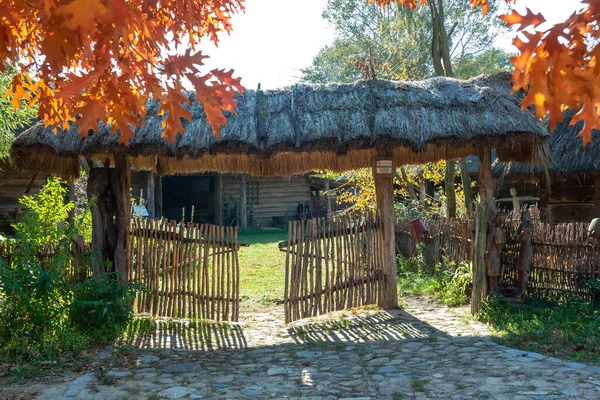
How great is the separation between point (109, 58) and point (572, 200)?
510 inches

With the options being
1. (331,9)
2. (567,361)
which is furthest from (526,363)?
(331,9)

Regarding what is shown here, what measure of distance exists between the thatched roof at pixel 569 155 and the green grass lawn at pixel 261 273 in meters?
5.44

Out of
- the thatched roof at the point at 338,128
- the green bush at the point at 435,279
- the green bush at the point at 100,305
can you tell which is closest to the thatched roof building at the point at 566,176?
the green bush at the point at 435,279

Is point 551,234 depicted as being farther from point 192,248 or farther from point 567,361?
point 192,248

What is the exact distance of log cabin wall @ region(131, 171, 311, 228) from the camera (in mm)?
24844

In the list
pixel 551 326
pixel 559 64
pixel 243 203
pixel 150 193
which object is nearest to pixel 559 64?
pixel 559 64

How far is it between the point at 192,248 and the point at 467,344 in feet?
12.0

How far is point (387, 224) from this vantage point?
822 cm

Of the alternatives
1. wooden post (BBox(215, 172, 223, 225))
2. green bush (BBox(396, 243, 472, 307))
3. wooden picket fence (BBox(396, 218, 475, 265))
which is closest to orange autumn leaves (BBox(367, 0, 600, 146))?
wooden picket fence (BBox(396, 218, 475, 265))

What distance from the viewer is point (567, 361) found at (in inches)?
212

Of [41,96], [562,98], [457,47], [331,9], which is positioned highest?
[331,9]

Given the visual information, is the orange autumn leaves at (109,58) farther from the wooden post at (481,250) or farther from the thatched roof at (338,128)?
the wooden post at (481,250)

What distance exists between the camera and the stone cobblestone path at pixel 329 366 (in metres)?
4.69

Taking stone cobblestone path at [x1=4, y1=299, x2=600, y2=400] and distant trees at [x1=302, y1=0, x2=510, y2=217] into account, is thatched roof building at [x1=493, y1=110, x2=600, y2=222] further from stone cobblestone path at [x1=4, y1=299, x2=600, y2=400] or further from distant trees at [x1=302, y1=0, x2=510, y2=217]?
distant trees at [x1=302, y1=0, x2=510, y2=217]
